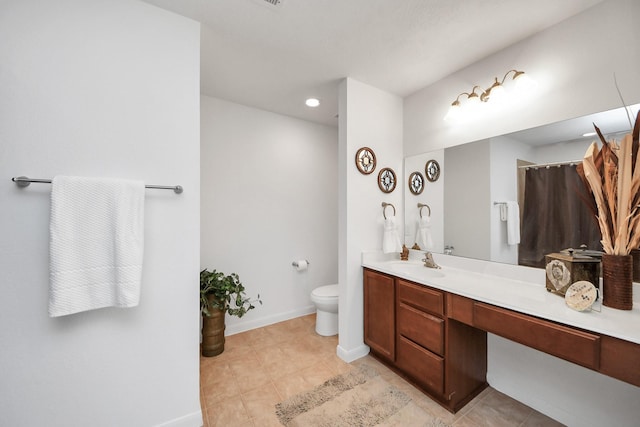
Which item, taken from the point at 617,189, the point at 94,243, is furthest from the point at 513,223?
the point at 94,243

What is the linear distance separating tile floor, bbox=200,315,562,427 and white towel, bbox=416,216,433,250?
3.75 ft

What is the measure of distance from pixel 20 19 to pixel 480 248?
3.03 meters

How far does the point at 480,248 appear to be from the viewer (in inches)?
75.5

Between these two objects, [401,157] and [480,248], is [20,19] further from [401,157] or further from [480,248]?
[480,248]

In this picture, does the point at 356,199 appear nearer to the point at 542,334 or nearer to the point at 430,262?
the point at 430,262

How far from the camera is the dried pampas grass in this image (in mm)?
1149

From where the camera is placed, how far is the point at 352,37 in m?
1.68

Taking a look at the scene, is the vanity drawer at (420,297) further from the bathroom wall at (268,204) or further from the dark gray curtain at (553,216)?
the bathroom wall at (268,204)

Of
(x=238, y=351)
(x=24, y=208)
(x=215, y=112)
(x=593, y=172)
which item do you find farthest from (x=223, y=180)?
(x=593, y=172)

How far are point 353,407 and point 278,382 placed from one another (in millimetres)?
601

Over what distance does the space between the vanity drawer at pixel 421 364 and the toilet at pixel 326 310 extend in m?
0.78

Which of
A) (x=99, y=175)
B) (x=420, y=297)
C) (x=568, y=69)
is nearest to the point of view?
(x=99, y=175)

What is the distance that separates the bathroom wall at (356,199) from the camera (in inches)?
85.4

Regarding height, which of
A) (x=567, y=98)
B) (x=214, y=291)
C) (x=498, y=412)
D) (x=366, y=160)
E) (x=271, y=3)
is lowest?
(x=498, y=412)
